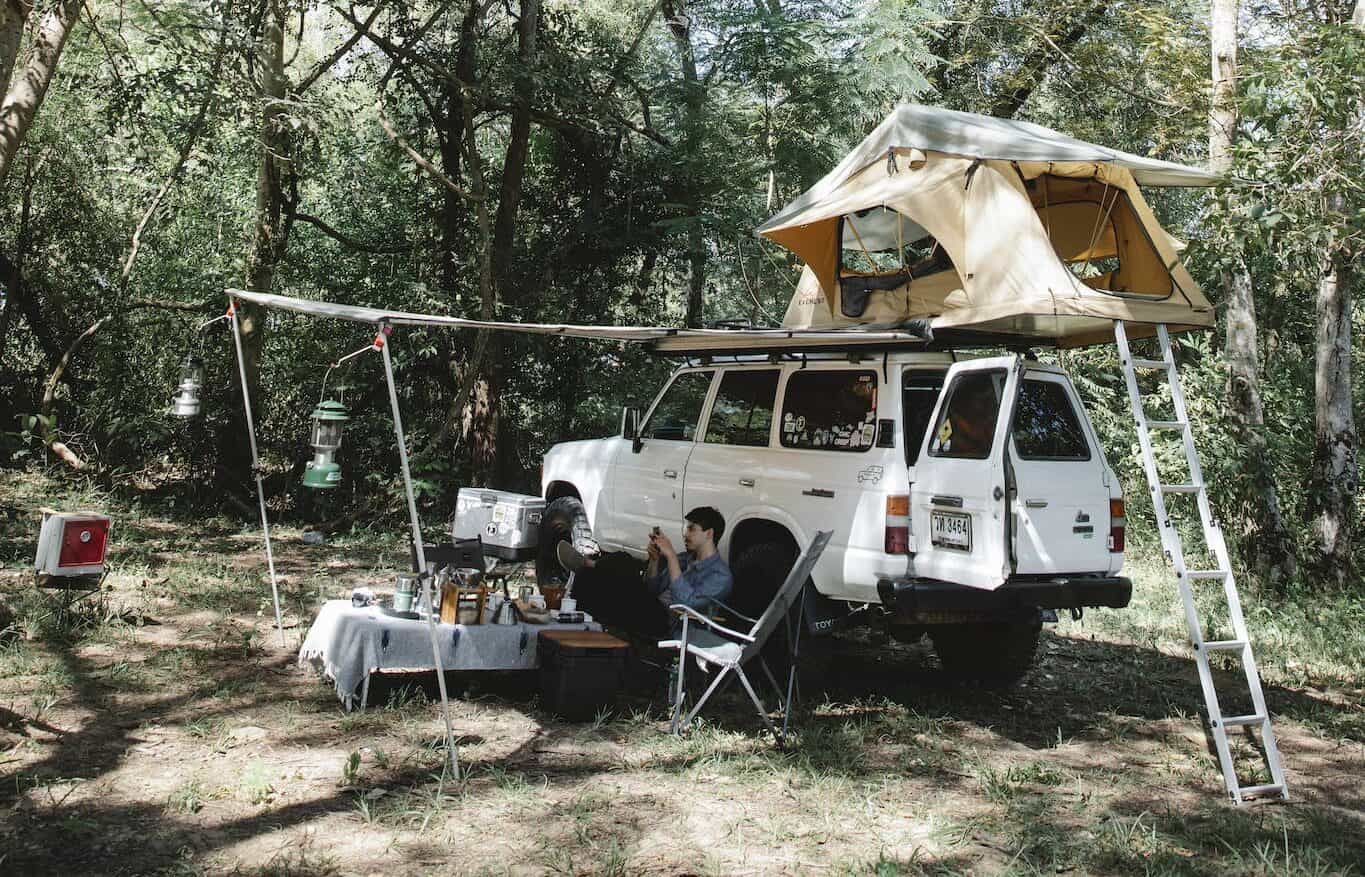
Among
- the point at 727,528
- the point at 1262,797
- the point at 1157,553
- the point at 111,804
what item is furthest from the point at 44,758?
the point at 1157,553

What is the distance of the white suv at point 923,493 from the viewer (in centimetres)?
528

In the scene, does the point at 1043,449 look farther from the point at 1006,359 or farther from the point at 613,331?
the point at 613,331

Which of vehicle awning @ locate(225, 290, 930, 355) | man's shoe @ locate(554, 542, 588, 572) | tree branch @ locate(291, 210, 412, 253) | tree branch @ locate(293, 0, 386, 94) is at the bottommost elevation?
man's shoe @ locate(554, 542, 588, 572)

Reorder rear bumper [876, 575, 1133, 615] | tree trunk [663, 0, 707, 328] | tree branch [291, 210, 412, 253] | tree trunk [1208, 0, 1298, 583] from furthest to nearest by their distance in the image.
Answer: tree branch [291, 210, 412, 253] → tree trunk [663, 0, 707, 328] → tree trunk [1208, 0, 1298, 583] → rear bumper [876, 575, 1133, 615]

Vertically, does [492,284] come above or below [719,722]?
above

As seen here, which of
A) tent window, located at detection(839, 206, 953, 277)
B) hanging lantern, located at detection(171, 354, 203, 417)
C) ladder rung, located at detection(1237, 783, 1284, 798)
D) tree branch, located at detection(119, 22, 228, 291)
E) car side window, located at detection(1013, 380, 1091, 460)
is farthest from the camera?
tree branch, located at detection(119, 22, 228, 291)

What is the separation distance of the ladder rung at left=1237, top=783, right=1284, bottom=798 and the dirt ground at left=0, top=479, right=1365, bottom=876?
75mm

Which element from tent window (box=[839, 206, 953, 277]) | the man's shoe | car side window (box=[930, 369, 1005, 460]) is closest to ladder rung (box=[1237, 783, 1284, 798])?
car side window (box=[930, 369, 1005, 460])

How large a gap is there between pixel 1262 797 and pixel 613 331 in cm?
373

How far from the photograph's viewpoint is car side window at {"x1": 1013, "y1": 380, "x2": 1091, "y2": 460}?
18.4 feet

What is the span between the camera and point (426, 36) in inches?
482

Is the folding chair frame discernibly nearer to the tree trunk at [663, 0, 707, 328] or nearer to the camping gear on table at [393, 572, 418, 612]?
the camping gear on table at [393, 572, 418, 612]

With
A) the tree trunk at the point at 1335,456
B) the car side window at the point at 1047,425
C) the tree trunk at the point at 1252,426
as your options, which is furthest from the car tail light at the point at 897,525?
the tree trunk at the point at 1335,456

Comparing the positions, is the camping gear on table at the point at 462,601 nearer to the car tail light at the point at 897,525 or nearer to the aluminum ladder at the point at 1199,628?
the car tail light at the point at 897,525
